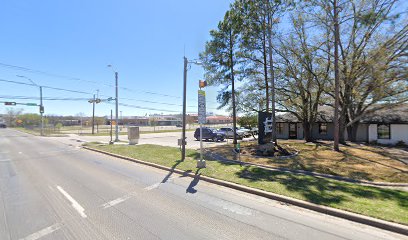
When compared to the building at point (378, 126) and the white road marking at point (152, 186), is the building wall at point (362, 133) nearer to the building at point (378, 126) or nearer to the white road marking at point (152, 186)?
the building at point (378, 126)

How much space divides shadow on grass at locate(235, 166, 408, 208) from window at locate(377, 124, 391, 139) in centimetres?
1868

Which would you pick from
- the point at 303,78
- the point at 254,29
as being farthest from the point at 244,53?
the point at 303,78

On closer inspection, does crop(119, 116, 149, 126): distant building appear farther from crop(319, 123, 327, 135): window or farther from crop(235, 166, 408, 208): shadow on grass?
crop(235, 166, 408, 208): shadow on grass

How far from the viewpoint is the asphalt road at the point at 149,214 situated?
14.2ft

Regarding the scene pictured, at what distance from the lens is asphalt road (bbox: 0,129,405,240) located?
433 cm

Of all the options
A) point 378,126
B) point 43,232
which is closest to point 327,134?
point 378,126

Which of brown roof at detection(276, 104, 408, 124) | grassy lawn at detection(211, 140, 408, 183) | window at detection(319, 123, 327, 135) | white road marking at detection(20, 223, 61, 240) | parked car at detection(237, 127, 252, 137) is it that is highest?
brown roof at detection(276, 104, 408, 124)

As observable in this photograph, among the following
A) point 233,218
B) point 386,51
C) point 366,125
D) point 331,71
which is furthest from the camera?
point 366,125

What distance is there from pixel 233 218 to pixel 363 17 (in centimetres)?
1738

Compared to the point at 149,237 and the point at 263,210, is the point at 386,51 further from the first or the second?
the point at 149,237

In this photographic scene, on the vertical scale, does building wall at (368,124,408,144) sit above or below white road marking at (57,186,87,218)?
above

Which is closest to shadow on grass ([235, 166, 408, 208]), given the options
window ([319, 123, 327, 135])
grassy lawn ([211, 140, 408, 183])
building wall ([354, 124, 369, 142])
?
grassy lawn ([211, 140, 408, 183])

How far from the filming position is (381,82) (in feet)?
50.2

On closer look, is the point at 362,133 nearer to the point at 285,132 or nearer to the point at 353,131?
the point at 353,131
